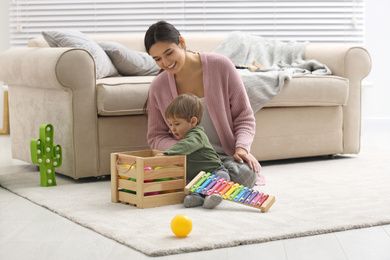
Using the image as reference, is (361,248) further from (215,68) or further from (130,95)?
(130,95)

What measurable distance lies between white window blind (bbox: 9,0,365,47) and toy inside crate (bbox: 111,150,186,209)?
268 centimetres

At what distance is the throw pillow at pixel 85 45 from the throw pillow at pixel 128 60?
0.04m

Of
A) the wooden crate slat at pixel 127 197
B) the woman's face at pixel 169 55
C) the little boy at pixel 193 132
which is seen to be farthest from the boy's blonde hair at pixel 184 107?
the wooden crate slat at pixel 127 197

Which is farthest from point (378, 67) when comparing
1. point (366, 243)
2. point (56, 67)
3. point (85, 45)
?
point (366, 243)

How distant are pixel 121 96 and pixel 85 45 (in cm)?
55

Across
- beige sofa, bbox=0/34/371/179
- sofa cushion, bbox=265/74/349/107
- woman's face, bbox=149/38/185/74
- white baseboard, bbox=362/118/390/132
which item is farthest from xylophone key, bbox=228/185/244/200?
white baseboard, bbox=362/118/390/132

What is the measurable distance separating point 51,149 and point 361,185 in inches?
52.1

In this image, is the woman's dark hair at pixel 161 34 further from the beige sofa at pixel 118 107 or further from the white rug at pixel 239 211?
the white rug at pixel 239 211

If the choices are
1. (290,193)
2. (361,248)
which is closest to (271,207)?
(290,193)

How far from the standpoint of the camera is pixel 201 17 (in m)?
4.77

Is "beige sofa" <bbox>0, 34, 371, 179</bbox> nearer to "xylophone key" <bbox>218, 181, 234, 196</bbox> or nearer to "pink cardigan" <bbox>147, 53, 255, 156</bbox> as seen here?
"pink cardigan" <bbox>147, 53, 255, 156</bbox>

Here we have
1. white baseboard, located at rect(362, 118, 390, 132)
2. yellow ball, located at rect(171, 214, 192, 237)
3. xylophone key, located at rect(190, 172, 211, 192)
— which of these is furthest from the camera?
white baseboard, located at rect(362, 118, 390, 132)

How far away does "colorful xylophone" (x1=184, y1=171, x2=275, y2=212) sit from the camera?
205 centimetres

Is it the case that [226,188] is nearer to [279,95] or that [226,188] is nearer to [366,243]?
[366,243]
